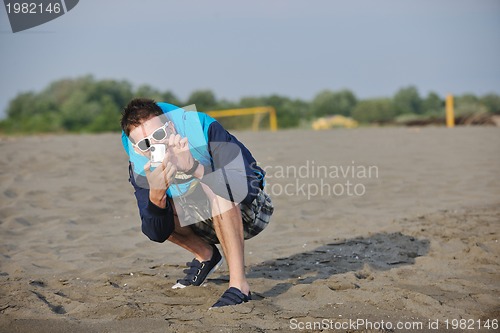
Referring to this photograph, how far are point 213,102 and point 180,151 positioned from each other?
84.2 ft

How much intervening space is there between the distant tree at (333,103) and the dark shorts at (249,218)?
81.1 feet

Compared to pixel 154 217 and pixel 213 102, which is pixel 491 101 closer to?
pixel 213 102

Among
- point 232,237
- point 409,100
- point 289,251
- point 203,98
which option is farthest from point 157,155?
point 409,100

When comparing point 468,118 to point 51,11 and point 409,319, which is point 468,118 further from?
point 409,319

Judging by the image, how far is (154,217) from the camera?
270 centimetres

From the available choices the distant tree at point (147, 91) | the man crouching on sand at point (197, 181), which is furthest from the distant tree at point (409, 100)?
the man crouching on sand at point (197, 181)

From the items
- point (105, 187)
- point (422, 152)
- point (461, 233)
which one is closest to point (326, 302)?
point (461, 233)

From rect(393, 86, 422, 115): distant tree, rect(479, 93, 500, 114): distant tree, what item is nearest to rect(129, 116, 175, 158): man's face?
rect(479, 93, 500, 114): distant tree

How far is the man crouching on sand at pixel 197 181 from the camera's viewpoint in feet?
8.74

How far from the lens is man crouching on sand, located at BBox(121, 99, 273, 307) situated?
8.74 feet

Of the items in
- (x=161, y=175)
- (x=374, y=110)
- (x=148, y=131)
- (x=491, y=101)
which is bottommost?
(x=491, y=101)

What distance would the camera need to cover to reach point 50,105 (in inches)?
1049

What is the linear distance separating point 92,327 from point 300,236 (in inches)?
90.9

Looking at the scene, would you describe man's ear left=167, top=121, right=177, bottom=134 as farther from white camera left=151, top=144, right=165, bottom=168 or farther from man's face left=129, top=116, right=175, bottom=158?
white camera left=151, top=144, right=165, bottom=168
